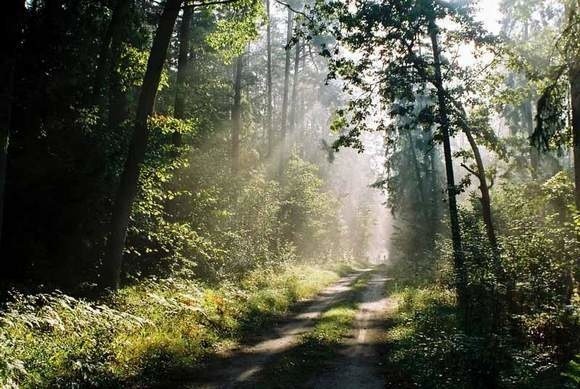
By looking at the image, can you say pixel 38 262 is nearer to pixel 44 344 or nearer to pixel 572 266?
pixel 44 344

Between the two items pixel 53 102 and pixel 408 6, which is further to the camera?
pixel 408 6

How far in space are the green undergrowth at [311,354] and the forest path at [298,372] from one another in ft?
0.24

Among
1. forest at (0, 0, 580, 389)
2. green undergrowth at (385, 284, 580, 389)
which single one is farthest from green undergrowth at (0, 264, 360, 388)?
green undergrowth at (385, 284, 580, 389)

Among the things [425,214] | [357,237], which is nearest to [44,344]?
→ [425,214]

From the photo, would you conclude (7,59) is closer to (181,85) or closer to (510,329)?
(181,85)

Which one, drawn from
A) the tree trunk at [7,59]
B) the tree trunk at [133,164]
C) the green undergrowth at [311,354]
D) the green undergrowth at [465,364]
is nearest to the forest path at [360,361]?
the green undergrowth at [311,354]

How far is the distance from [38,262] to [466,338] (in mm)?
9711

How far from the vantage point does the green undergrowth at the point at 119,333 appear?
818 centimetres

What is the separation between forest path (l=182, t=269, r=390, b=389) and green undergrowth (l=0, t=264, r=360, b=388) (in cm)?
69

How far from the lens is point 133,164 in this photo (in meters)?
13.0

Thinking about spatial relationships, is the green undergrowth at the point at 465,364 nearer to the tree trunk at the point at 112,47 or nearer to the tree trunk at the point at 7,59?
the tree trunk at the point at 7,59

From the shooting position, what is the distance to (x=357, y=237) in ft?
249

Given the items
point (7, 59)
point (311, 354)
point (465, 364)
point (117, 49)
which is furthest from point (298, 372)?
point (117, 49)

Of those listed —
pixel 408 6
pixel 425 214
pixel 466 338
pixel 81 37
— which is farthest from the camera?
pixel 425 214
